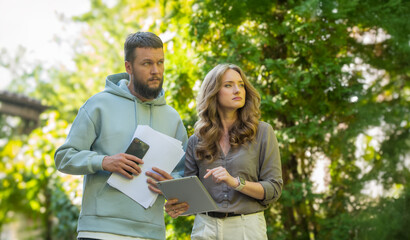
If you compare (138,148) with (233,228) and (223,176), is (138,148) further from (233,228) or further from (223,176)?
(233,228)

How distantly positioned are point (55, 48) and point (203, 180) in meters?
16.8

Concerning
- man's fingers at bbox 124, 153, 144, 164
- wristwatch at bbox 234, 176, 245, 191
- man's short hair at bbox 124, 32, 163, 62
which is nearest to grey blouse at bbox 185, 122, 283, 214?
wristwatch at bbox 234, 176, 245, 191

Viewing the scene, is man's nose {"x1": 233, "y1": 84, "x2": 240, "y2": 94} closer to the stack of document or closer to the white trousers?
the stack of document

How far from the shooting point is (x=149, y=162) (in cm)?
225

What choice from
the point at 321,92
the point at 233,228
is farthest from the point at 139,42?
the point at 321,92

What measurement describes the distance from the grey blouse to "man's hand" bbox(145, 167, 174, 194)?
220 mm

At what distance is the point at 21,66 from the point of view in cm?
1989

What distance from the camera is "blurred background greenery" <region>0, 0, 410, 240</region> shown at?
385cm

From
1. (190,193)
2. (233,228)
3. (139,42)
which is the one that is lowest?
(233,228)

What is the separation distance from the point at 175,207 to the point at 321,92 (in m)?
Result: 2.33

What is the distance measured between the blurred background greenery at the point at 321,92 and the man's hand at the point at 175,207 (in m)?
1.86

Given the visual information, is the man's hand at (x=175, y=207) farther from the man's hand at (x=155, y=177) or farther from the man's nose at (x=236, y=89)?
the man's nose at (x=236, y=89)

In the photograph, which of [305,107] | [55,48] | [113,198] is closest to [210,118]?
[113,198]

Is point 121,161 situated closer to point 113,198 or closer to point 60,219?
point 113,198
